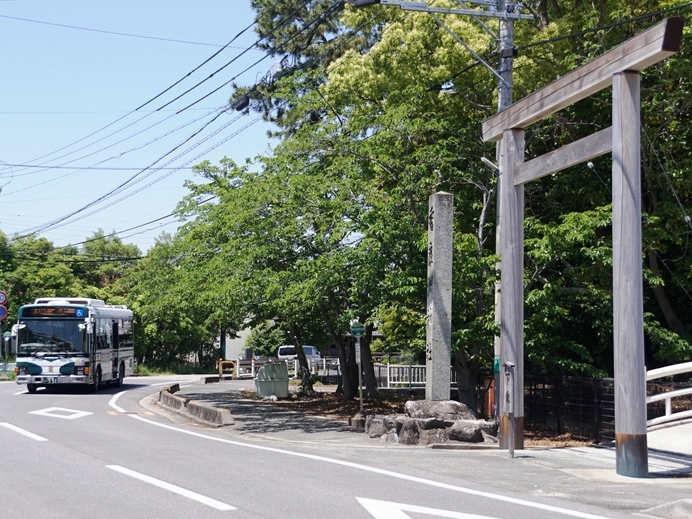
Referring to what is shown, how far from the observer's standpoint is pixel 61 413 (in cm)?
2184

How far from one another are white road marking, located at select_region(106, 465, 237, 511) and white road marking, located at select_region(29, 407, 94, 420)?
9.61 meters

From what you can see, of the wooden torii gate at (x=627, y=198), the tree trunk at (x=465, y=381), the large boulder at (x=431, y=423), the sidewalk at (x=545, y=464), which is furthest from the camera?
the tree trunk at (x=465, y=381)

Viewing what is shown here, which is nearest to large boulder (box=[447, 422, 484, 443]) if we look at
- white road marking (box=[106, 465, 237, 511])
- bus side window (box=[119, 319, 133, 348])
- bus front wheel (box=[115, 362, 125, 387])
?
white road marking (box=[106, 465, 237, 511])

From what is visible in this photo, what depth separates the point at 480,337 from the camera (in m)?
18.8

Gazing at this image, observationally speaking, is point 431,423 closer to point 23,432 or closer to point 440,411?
point 440,411

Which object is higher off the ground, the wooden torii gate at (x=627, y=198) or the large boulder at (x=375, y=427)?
the wooden torii gate at (x=627, y=198)

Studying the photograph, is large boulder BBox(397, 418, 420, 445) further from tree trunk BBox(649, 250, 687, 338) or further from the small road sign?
tree trunk BBox(649, 250, 687, 338)

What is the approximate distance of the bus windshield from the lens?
27766 mm

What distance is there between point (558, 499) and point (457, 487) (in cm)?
133

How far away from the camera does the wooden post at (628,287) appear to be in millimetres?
12211

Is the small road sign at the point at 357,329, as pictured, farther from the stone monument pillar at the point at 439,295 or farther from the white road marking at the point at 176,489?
the white road marking at the point at 176,489

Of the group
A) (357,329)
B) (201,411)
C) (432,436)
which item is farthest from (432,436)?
(201,411)

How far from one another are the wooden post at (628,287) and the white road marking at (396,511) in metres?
4.46

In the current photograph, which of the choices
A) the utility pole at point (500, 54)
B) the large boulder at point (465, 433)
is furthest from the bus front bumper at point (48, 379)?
the large boulder at point (465, 433)
